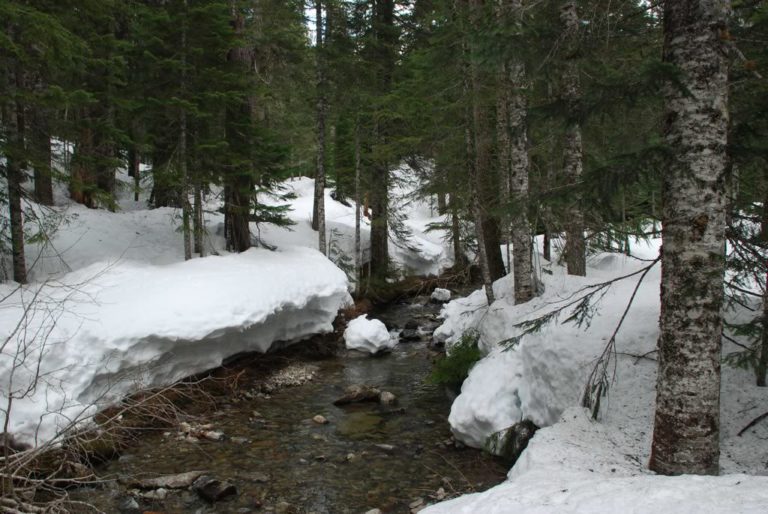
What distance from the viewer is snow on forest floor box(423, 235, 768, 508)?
307 cm

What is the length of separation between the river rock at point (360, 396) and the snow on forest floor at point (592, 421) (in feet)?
7.48

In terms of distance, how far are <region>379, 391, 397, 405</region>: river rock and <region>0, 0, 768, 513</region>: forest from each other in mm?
241

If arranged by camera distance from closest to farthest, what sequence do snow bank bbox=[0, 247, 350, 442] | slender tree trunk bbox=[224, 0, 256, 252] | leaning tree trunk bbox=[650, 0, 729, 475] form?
leaning tree trunk bbox=[650, 0, 729, 475]
snow bank bbox=[0, 247, 350, 442]
slender tree trunk bbox=[224, 0, 256, 252]

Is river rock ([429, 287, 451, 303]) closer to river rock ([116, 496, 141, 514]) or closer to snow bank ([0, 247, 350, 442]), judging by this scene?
snow bank ([0, 247, 350, 442])

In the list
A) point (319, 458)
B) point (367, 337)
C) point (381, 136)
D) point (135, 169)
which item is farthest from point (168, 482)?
point (135, 169)

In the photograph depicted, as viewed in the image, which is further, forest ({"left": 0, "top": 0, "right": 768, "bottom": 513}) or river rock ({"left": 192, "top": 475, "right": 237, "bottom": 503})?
river rock ({"left": 192, "top": 475, "right": 237, "bottom": 503})

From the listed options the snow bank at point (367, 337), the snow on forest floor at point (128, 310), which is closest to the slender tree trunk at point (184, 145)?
the snow on forest floor at point (128, 310)

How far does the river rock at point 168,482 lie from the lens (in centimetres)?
588

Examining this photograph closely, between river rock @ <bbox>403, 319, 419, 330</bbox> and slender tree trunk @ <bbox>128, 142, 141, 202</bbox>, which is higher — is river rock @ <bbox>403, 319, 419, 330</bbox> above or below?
below

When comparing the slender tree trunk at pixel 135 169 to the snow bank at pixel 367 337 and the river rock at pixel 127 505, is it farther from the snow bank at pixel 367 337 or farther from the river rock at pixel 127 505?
the river rock at pixel 127 505

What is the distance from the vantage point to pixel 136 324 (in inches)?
296

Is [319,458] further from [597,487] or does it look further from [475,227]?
[475,227]

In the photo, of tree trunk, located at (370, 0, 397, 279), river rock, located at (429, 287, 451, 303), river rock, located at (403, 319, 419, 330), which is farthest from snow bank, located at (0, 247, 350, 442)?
river rock, located at (429, 287, 451, 303)

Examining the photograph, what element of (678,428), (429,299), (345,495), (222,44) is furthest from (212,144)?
(429,299)
